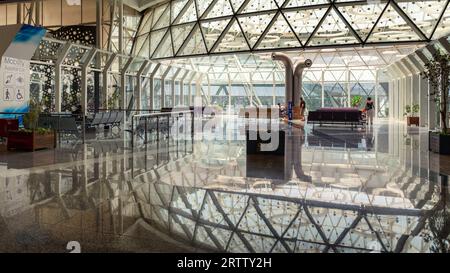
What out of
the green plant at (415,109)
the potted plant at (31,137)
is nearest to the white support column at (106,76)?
the potted plant at (31,137)

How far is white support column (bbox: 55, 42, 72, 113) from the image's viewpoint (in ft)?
66.9

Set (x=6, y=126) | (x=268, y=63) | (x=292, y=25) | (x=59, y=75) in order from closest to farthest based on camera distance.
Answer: (x=6, y=126) → (x=59, y=75) → (x=292, y=25) → (x=268, y=63)

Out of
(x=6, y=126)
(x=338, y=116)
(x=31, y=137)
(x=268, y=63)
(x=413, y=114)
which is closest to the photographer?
(x=31, y=137)

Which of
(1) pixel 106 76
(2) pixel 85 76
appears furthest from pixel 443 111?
(1) pixel 106 76

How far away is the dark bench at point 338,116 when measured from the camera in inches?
896

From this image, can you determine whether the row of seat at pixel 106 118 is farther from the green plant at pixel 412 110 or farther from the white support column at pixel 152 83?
the green plant at pixel 412 110

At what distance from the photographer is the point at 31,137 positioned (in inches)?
476

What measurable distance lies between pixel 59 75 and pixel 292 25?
12.0m

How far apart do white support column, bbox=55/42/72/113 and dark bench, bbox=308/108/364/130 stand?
44.1 feet

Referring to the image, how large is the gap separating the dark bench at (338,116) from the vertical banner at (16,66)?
14.8m

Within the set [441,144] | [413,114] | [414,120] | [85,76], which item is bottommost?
[441,144]

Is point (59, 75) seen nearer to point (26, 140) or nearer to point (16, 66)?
point (16, 66)
